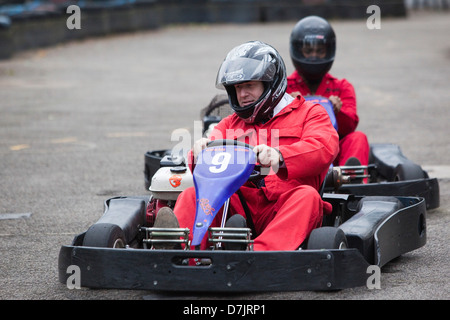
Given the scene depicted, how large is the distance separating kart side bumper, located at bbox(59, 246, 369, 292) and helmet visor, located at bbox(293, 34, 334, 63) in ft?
11.2

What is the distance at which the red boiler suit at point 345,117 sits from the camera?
21.9 feet

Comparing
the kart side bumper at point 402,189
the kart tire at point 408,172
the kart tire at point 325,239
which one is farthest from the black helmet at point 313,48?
the kart tire at point 325,239

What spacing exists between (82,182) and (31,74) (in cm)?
873

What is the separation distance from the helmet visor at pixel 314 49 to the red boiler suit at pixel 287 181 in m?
2.34

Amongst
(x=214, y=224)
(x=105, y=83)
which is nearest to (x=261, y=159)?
(x=214, y=224)

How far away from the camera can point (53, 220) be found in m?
6.31

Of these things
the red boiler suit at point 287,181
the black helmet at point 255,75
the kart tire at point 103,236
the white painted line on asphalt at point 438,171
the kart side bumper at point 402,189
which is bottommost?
the white painted line on asphalt at point 438,171

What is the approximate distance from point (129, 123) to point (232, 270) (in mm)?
7155

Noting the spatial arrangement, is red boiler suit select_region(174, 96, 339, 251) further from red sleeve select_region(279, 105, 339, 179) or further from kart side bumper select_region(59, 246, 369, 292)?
kart side bumper select_region(59, 246, 369, 292)

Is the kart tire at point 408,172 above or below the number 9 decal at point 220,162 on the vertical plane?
below

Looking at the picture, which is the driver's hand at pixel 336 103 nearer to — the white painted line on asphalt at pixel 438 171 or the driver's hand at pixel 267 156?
the white painted line on asphalt at pixel 438 171

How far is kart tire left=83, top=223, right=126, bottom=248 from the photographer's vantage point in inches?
173

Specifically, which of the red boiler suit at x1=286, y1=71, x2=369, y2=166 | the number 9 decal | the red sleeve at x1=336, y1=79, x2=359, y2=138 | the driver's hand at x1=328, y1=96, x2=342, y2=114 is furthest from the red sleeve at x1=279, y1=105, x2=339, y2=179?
the red sleeve at x1=336, y1=79, x2=359, y2=138

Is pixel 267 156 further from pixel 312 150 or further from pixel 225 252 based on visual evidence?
pixel 225 252
